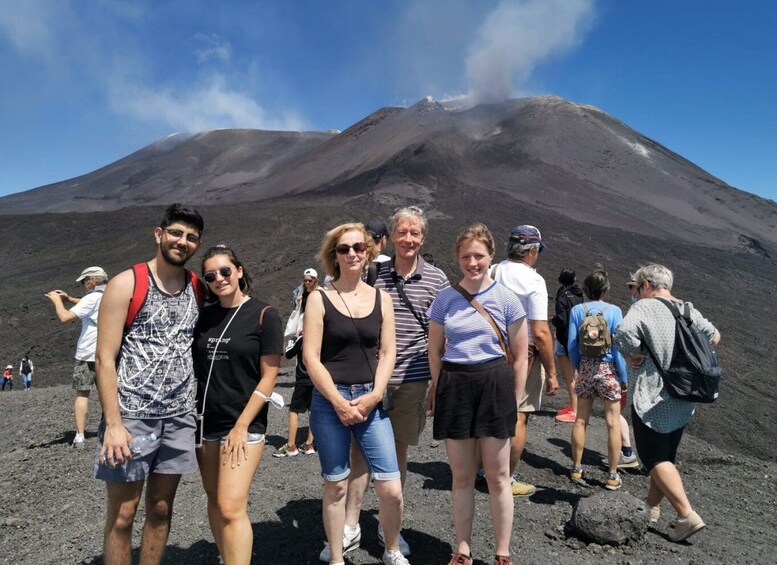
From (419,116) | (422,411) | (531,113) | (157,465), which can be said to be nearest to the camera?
(157,465)

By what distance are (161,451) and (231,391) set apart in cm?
36

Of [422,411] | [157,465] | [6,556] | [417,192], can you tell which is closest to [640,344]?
[422,411]

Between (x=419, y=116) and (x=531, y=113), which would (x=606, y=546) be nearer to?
(x=531, y=113)

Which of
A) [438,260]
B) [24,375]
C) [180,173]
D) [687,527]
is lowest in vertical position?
[24,375]

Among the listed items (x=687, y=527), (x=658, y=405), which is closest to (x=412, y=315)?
(x=658, y=405)

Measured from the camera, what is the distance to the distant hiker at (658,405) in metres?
2.88

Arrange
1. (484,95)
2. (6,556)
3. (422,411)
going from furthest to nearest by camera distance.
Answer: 1. (484,95)
2. (6,556)
3. (422,411)

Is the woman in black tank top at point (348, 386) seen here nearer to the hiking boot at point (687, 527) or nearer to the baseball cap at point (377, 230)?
the baseball cap at point (377, 230)

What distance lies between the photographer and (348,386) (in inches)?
88.3

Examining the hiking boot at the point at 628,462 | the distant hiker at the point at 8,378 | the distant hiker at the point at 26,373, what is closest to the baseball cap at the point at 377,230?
the hiking boot at the point at 628,462

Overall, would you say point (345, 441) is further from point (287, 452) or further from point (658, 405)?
point (287, 452)

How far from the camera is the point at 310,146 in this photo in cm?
7238

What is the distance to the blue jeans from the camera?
2240 mm

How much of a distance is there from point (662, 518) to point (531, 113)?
2181 inches
